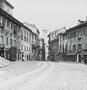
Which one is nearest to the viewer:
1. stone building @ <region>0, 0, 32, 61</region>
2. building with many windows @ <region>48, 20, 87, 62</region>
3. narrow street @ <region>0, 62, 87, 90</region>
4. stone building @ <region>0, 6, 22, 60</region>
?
narrow street @ <region>0, 62, 87, 90</region>

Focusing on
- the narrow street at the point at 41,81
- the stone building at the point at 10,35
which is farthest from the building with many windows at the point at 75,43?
the narrow street at the point at 41,81

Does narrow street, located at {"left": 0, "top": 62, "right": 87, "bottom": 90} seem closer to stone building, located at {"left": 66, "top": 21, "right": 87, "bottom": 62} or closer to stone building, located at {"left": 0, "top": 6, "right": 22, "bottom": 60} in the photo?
stone building, located at {"left": 0, "top": 6, "right": 22, "bottom": 60}

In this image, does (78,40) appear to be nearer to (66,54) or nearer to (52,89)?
(66,54)

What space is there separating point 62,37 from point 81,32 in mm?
16237

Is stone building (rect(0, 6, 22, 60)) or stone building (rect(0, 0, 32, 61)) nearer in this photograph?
stone building (rect(0, 6, 22, 60))

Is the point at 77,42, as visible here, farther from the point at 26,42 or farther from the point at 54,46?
the point at 54,46

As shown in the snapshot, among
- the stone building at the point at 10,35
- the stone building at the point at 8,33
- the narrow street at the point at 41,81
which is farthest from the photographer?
the stone building at the point at 10,35

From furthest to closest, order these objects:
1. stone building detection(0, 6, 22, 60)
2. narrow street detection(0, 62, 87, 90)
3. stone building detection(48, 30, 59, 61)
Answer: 1. stone building detection(48, 30, 59, 61)
2. stone building detection(0, 6, 22, 60)
3. narrow street detection(0, 62, 87, 90)

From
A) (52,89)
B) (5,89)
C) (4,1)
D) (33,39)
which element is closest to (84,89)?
(52,89)

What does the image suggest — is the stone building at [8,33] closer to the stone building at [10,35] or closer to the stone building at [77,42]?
the stone building at [10,35]

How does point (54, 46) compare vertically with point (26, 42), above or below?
below

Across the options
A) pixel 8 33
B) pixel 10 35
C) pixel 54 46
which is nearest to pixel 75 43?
pixel 10 35

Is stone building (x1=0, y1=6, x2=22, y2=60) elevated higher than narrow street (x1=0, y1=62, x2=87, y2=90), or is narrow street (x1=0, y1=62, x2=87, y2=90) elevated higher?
stone building (x1=0, y1=6, x2=22, y2=60)

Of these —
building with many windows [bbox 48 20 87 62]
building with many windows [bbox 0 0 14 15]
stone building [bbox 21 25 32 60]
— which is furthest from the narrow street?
stone building [bbox 21 25 32 60]
